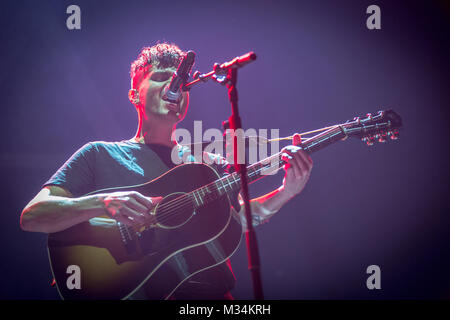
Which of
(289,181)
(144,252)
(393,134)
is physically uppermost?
(393,134)

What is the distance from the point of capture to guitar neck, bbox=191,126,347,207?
1.86 metres

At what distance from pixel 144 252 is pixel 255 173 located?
2.69ft

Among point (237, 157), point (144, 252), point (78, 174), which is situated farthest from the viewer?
point (78, 174)

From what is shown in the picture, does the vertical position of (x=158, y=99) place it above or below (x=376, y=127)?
above

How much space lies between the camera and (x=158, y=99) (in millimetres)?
2211

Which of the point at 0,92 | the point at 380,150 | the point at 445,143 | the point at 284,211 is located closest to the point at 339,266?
the point at 284,211

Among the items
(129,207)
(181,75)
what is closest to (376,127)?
(181,75)

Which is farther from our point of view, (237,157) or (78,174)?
(78,174)

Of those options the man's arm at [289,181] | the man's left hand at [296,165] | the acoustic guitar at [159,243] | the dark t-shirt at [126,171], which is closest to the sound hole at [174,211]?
the acoustic guitar at [159,243]

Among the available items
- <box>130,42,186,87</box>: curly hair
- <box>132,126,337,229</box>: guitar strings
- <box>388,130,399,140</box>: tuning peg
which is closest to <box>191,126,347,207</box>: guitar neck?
<box>132,126,337,229</box>: guitar strings

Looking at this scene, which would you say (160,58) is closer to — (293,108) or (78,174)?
(78,174)

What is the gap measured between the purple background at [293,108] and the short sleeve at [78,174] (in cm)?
65

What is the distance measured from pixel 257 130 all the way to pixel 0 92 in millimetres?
2116
